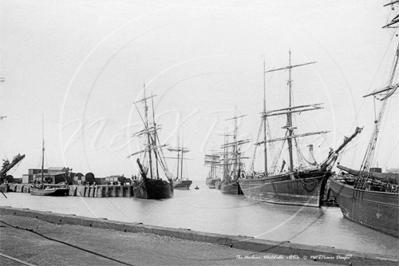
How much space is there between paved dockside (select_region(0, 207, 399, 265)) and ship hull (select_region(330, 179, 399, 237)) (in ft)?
47.7

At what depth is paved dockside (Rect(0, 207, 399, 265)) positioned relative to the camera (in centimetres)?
736

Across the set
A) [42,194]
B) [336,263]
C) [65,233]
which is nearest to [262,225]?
[65,233]

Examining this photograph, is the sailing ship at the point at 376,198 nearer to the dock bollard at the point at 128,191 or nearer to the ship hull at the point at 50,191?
the dock bollard at the point at 128,191

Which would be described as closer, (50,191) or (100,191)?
(100,191)

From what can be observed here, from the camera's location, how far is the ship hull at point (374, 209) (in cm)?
2098

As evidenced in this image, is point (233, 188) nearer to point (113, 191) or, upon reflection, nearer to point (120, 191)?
point (120, 191)

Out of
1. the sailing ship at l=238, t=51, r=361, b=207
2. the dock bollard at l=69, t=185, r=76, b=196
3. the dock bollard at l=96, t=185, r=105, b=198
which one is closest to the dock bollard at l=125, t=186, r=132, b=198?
the dock bollard at l=96, t=185, r=105, b=198

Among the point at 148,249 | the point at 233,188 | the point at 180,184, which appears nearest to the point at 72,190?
the point at 233,188

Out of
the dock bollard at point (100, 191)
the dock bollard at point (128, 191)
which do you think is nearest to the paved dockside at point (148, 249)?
the dock bollard at point (100, 191)

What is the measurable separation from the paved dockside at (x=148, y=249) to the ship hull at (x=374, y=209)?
14.5 m

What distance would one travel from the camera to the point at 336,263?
24.1 feet

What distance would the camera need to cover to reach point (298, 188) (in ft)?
146

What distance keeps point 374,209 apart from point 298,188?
2112 centimetres

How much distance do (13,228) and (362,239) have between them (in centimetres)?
1740
